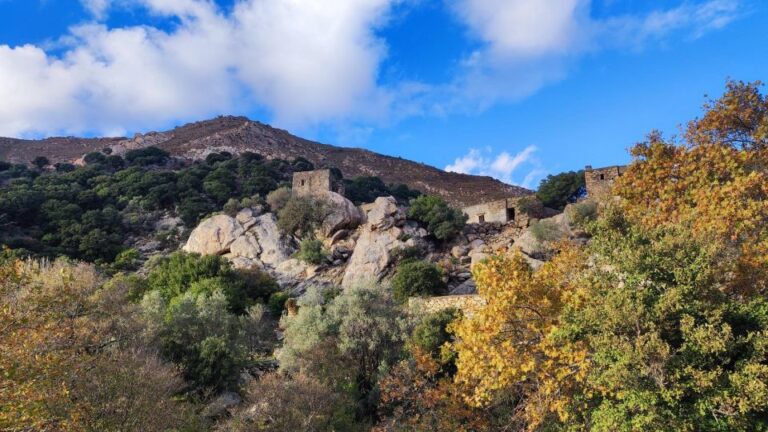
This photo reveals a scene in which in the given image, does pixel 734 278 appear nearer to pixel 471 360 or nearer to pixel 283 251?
pixel 471 360

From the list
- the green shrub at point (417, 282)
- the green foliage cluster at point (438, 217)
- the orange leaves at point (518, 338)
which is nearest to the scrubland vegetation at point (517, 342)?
the orange leaves at point (518, 338)

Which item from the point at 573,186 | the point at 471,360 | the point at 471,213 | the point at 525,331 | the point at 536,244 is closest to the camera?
the point at 471,360

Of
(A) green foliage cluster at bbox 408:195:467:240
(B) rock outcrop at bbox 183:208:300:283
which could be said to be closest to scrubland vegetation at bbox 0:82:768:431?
(B) rock outcrop at bbox 183:208:300:283

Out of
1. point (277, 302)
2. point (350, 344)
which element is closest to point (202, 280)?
point (277, 302)

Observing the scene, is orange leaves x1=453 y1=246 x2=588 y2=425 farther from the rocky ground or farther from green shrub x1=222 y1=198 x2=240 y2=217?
green shrub x1=222 y1=198 x2=240 y2=217

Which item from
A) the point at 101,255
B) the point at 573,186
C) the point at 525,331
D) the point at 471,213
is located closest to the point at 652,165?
the point at 525,331

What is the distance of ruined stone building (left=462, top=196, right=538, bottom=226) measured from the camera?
1476 inches

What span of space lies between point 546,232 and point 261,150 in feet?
203

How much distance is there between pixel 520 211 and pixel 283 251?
17.1 metres

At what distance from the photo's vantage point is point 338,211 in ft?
122

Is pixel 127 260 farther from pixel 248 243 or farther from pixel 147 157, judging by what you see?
pixel 147 157

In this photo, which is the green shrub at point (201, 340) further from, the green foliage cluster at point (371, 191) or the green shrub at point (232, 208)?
the green foliage cluster at point (371, 191)

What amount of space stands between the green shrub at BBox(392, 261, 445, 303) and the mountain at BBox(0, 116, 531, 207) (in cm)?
4357

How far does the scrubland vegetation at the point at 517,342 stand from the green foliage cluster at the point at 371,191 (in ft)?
116
